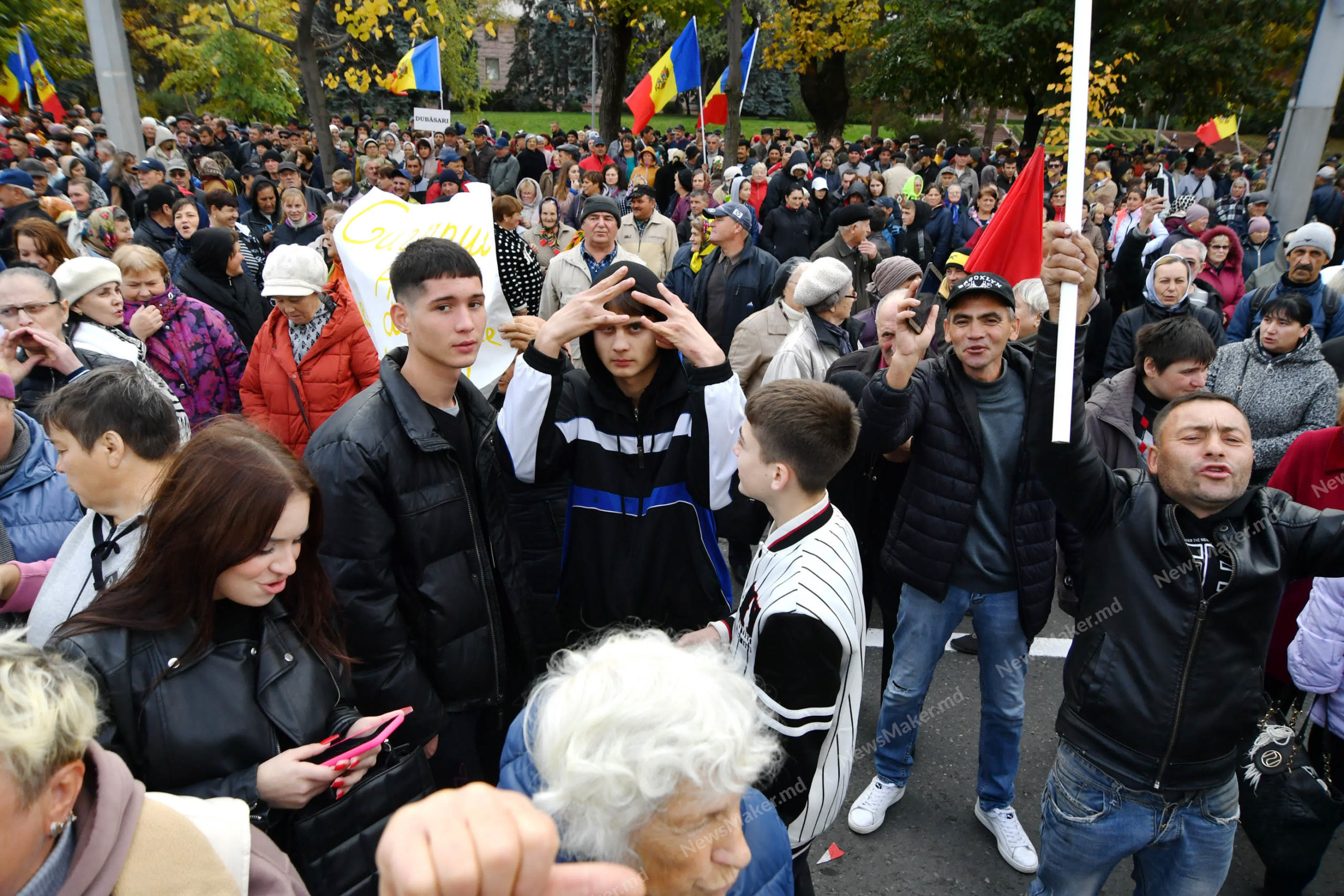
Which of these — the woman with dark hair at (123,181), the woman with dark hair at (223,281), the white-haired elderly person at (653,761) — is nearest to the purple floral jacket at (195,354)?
the woman with dark hair at (223,281)

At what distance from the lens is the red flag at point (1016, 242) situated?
332 centimetres

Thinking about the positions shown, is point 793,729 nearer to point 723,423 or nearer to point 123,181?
point 723,423

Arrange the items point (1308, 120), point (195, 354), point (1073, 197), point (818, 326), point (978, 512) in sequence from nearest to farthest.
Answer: point (1073, 197)
point (978, 512)
point (818, 326)
point (195, 354)
point (1308, 120)

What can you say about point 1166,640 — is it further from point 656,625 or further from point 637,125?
point 637,125

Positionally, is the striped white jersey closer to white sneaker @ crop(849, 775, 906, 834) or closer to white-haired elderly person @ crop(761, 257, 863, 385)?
white sneaker @ crop(849, 775, 906, 834)

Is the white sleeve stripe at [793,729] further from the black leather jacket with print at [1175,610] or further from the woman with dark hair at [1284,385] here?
the woman with dark hair at [1284,385]

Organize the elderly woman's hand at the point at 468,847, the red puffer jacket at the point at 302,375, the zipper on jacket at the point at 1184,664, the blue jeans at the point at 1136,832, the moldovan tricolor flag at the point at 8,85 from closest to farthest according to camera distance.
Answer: the elderly woman's hand at the point at 468,847
the zipper on jacket at the point at 1184,664
the blue jeans at the point at 1136,832
the red puffer jacket at the point at 302,375
the moldovan tricolor flag at the point at 8,85

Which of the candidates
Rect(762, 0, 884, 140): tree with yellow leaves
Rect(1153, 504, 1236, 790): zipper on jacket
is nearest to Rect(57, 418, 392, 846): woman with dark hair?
Rect(1153, 504, 1236, 790): zipper on jacket

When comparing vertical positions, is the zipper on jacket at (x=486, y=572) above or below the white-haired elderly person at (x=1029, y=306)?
below

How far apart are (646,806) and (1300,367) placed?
15.3 feet

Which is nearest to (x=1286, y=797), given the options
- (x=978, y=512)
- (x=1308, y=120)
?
(x=978, y=512)

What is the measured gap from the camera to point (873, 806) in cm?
341

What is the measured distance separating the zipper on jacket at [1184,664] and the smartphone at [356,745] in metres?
1.93

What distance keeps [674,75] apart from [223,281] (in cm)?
1009
